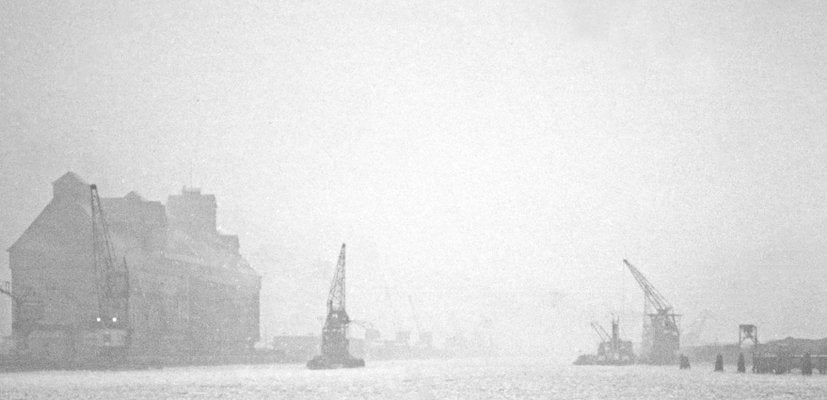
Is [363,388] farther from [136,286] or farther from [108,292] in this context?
[136,286]

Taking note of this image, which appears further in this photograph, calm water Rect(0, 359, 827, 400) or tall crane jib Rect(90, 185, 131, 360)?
tall crane jib Rect(90, 185, 131, 360)

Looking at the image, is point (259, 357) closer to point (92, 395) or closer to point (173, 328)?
point (173, 328)

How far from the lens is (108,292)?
14475 cm

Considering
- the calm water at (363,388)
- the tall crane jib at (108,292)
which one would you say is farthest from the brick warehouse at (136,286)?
the calm water at (363,388)

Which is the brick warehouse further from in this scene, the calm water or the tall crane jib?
the calm water

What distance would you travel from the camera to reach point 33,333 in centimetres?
14262

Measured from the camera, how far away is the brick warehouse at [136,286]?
142375 mm

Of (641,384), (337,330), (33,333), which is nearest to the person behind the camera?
(641,384)

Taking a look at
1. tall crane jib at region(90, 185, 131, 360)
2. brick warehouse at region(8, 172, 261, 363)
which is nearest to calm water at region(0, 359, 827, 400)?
brick warehouse at region(8, 172, 261, 363)

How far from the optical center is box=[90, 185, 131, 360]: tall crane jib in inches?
5694

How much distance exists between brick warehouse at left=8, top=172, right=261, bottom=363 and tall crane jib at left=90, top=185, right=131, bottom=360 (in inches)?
40.7

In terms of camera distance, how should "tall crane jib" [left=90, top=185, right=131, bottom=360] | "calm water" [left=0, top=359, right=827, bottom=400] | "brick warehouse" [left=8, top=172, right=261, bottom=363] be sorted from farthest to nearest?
"tall crane jib" [left=90, top=185, right=131, bottom=360]
"brick warehouse" [left=8, top=172, right=261, bottom=363]
"calm water" [left=0, top=359, right=827, bottom=400]

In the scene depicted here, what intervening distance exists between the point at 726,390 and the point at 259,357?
11460 centimetres

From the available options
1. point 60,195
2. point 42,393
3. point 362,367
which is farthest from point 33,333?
point 362,367
